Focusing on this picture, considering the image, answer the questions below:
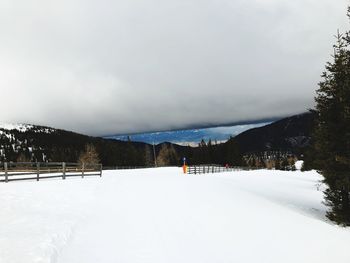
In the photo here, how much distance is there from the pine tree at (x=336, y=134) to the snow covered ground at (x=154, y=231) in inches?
49.3

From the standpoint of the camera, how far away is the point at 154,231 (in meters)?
11.2

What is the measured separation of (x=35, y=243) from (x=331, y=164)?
510 inches

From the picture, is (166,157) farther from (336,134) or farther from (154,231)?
(154,231)

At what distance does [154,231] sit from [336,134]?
10.1m

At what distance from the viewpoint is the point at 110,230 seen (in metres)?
11.0

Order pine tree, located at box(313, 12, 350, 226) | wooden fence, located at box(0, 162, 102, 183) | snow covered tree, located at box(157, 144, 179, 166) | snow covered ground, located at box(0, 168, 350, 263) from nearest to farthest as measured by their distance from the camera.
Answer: snow covered ground, located at box(0, 168, 350, 263)
pine tree, located at box(313, 12, 350, 226)
wooden fence, located at box(0, 162, 102, 183)
snow covered tree, located at box(157, 144, 179, 166)

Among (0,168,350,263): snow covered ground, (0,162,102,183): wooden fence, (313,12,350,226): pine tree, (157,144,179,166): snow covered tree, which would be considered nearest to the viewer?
(0,168,350,263): snow covered ground

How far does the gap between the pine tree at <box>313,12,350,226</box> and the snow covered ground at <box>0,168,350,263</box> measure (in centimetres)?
125

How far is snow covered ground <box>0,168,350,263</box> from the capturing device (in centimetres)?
900

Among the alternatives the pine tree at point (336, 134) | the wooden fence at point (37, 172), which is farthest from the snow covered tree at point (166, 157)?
the pine tree at point (336, 134)

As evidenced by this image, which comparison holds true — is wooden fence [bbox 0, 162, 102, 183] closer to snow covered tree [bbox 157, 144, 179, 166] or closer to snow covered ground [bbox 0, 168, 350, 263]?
snow covered ground [bbox 0, 168, 350, 263]

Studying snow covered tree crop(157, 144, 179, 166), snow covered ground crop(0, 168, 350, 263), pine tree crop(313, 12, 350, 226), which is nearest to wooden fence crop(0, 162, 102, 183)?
snow covered ground crop(0, 168, 350, 263)

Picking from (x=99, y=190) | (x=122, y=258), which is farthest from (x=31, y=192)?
(x=122, y=258)

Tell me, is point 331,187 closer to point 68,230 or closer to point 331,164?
point 331,164
